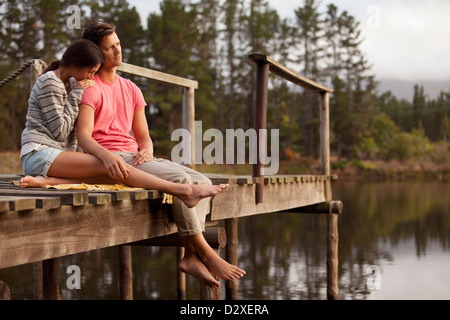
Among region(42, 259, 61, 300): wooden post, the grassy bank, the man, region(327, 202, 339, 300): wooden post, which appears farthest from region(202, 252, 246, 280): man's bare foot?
the grassy bank

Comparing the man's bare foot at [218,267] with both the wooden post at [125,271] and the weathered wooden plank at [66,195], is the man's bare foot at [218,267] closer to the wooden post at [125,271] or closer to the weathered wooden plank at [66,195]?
the weathered wooden plank at [66,195]

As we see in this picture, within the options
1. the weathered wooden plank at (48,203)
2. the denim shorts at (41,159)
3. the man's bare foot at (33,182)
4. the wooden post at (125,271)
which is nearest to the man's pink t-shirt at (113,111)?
the denim shorts at (41,159)

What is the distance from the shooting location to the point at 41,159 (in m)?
3.44

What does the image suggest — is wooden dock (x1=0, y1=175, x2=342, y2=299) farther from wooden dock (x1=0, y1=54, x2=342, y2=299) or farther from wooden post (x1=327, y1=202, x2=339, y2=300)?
wooden post (x1=327, y1=202, x2=339, y2=300)

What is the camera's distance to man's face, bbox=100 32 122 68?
12.5ft

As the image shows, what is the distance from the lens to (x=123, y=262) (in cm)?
770

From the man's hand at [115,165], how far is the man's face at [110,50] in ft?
2.50

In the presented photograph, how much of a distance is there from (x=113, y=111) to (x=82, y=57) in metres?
0.41

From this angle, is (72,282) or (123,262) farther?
(72,282)

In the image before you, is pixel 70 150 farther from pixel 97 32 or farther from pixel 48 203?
pixel 48 203

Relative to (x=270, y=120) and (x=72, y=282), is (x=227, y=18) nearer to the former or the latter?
(x=270, y=120)

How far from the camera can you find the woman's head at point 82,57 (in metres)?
3.55

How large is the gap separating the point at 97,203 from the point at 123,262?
4957 mm

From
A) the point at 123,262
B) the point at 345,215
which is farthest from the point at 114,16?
the point at 123,262
